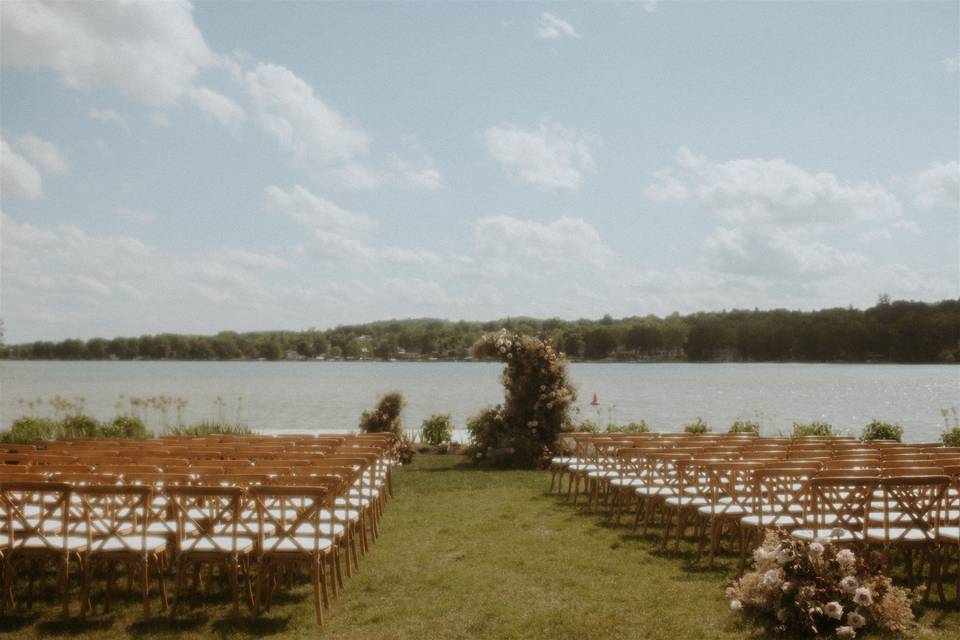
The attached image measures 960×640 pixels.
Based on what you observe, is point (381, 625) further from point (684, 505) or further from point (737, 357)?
point (737, 357)

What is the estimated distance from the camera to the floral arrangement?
611cm

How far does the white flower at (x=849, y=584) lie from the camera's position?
6.14 meters

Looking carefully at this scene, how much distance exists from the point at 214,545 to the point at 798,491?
5.10m

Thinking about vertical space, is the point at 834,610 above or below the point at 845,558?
below

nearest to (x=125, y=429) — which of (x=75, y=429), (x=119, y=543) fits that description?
(x=75, y=429)

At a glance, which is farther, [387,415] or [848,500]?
[387,415]

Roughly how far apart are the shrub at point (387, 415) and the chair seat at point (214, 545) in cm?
1184

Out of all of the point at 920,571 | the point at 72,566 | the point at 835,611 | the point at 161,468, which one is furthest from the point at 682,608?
the point at 72,566

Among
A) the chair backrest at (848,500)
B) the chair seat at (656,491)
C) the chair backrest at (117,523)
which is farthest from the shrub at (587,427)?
the chair backrest at (117,523)

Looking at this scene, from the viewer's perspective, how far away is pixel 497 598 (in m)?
7.34

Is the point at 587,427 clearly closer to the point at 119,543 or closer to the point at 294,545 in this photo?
the point at 294,545

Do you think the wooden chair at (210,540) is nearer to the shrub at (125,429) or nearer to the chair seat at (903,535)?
the chair seat at (903,535)

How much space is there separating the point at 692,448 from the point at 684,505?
5.08 feet

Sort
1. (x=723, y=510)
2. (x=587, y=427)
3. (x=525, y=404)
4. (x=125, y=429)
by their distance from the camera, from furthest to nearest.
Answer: (x=125, y=429)
(x=587, y=427)
(x=525, y=404)
(x=723, y=510)
